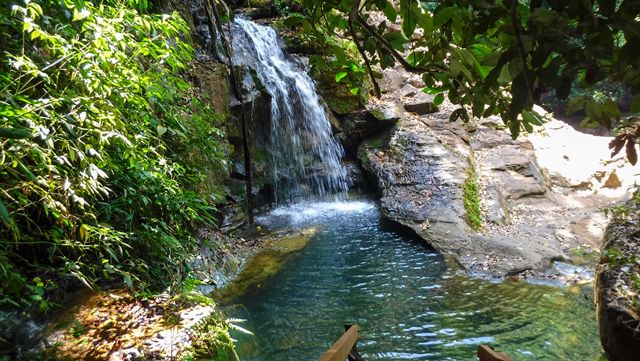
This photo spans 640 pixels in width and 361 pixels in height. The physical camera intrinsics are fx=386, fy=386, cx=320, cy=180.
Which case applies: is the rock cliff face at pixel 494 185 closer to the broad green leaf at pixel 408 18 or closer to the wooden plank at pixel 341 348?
the wooden plank at pixel 341 348

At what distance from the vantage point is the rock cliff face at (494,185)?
6703 mm

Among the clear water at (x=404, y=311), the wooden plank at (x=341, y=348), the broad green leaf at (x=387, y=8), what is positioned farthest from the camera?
the clear water at (x=404, y=311)

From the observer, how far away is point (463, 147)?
9711 mm

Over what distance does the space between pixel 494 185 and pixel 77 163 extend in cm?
809

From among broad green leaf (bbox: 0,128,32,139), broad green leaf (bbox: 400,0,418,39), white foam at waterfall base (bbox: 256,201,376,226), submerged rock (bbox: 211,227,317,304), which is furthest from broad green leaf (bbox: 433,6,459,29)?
white foam at waterfall base (bbox: 256,201,376,226)

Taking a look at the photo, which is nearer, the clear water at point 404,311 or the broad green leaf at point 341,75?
the broad green leaf at point 341,75

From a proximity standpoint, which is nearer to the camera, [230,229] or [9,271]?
[9,271]

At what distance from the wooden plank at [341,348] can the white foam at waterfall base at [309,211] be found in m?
5.83

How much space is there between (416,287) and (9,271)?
4633 millimetres

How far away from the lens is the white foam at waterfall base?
8.63 metres

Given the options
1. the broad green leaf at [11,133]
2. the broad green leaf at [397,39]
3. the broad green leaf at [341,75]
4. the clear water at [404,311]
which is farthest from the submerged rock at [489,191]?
the broad green leaf at [11,133]

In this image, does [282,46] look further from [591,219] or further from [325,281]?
[591,219]

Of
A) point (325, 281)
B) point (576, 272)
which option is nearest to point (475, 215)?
point (576, 272)

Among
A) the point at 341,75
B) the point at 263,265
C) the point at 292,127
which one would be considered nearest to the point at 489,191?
the point at 292,127
